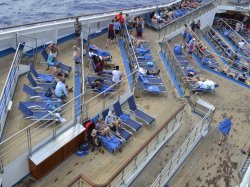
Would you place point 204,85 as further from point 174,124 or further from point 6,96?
point 6,96

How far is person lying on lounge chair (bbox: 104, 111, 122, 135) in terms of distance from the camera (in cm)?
1145

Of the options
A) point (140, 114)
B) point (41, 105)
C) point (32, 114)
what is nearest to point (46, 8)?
point (140, 114)

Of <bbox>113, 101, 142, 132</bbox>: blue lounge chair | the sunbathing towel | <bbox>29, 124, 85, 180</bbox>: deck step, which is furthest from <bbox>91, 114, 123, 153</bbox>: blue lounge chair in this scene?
<bbox>113, 101, 142, 132</bbox>: blue lounge chair

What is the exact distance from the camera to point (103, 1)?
4006cm

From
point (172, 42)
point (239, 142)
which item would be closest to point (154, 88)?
point (239, 142)

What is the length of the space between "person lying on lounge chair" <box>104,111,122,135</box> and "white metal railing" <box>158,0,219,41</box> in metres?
10.2

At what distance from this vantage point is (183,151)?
11969 mm

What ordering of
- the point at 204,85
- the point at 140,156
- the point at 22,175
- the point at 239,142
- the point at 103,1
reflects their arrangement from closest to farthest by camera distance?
the point at 22,175 → the point at 140,156 → the point at 239,142 → the point at 204,85 → the point at 103,1

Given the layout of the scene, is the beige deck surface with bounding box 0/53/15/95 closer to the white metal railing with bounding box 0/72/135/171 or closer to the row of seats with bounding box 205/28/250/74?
the white metal railing with bounding box 0/72/135/171

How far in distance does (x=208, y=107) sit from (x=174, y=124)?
2071 mm

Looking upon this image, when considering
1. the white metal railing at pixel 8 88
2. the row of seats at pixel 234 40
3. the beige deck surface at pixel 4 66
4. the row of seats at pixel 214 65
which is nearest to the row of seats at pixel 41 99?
the white metal railing at pixel 8 88

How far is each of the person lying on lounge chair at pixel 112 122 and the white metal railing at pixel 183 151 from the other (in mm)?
2153

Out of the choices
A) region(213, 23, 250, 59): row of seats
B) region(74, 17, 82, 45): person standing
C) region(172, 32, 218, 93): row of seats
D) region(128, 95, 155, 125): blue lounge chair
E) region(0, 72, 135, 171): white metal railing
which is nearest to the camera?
region(0, 72, 135, 171): white metal railing

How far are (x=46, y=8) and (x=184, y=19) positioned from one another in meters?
18.0
